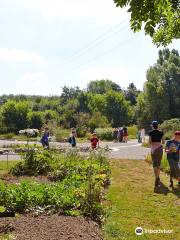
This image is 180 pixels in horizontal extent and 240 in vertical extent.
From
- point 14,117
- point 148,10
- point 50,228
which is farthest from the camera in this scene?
point 14,117

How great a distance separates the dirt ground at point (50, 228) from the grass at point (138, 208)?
345 millimetres

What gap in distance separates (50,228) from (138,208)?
291cm

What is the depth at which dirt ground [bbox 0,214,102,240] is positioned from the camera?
762 centimetres

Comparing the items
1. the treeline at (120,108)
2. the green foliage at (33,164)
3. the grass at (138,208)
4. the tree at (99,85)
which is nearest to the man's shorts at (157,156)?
the grass at (138,208)

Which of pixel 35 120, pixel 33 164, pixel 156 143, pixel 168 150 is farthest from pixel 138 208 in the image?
pixel 35 120

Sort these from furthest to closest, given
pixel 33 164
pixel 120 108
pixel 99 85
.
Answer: pixel 99 85 → pixel 120 108 → pixel 33 164

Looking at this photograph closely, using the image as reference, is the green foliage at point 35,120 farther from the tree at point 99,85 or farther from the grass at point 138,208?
the tree at point 99,85

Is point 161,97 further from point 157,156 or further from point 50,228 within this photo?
point 50,228

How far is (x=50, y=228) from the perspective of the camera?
8.13 meters

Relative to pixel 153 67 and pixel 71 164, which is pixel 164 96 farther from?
pixel 71 164

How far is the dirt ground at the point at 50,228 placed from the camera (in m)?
7.62

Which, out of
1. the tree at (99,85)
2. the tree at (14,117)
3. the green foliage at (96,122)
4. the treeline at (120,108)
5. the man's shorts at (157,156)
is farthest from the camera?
the tree at (99,85)

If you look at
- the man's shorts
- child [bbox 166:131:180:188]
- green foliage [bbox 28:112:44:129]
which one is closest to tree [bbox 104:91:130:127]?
green foliage [bbox 28:112:44:129]

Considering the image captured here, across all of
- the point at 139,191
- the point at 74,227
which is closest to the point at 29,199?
the point at 74,227
